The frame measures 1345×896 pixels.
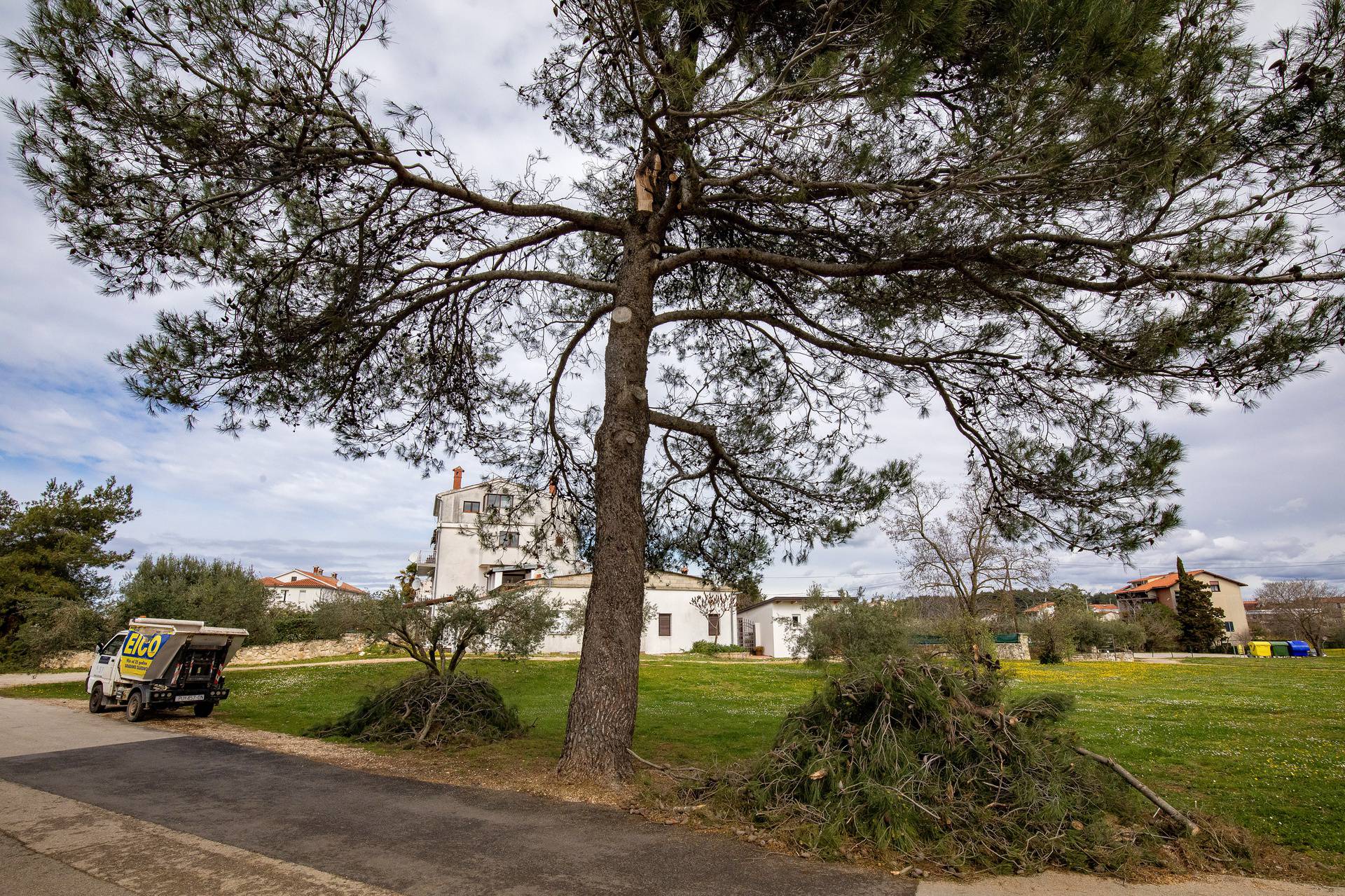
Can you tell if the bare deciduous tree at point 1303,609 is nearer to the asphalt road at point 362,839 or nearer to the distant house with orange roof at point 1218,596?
the distant house with orange roof at point 1218,596

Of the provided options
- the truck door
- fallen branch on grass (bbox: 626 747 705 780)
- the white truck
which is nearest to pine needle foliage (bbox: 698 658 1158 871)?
fallen branch on grass (bbox: 626 747 705 780)

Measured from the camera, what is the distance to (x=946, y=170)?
596cm

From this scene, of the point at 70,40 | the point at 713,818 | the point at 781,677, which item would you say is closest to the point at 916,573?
the point at 781,677

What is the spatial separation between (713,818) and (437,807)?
230cm

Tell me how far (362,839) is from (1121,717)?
1245 centimetres

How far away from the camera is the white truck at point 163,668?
12.5 metres

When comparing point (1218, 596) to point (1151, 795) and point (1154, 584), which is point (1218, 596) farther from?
point (1151, 795)

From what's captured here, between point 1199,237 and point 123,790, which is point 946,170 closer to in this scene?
point 1199,237

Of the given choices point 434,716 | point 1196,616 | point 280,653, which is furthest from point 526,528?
point 1196,616

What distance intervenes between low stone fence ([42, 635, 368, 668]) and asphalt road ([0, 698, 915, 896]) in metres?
20.6

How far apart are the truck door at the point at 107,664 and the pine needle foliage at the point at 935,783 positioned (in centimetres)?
1365

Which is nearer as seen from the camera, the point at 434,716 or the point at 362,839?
the point at 362,839

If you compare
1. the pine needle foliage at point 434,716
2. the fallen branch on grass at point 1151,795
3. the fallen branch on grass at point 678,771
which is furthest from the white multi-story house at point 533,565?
the fallen branch on grass at point 1151,795

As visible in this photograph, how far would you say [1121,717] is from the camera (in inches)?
472
